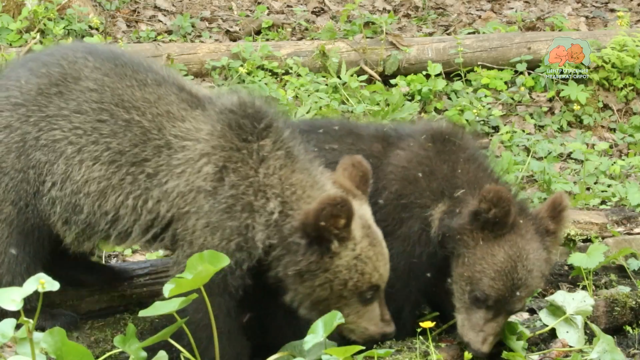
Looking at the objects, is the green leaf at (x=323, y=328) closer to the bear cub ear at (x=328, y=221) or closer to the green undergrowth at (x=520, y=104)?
the bear cub ear at (x=328, y=221)

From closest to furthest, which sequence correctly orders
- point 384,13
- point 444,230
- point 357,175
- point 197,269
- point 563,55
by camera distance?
point 197,269 → point 357,175 → point 444,230 → point 563,55 → point 384,13

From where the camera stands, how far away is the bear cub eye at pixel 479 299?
5180mm

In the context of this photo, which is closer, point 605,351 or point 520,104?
point 605,351

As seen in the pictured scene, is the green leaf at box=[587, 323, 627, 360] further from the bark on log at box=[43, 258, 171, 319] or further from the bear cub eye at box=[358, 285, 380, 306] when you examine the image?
the bark on log at box=[43, 258, 171, 319]

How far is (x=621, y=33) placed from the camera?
11281 millimetres

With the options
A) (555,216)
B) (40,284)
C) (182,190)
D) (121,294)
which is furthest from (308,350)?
(555,216)

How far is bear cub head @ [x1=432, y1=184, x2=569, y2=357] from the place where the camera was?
512cm

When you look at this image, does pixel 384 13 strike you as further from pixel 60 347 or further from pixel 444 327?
pixel 60 347

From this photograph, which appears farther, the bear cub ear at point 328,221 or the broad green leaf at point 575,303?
the broad green leaf at point 575,303

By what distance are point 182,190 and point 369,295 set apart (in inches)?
53.2

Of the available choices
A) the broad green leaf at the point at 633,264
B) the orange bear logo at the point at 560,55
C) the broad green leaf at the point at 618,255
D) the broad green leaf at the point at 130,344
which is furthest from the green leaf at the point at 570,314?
the orange bear logo at the point at 560,55

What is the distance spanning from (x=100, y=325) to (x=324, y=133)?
2.25m

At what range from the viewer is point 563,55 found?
35.7 ft

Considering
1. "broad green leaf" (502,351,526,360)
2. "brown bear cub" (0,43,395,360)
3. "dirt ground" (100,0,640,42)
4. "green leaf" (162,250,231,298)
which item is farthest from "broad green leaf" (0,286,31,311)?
"dirt ground" (100,0,640,42)
